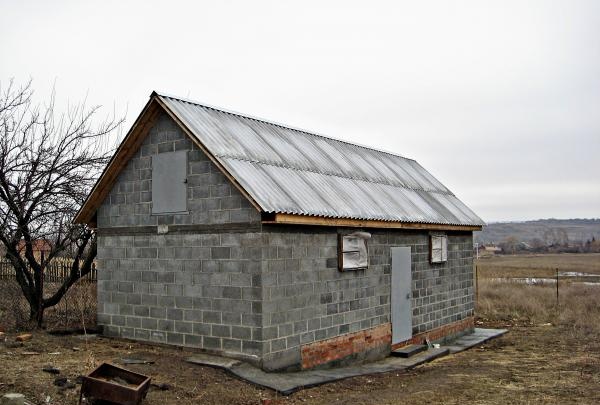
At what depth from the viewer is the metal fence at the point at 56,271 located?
54.5ft

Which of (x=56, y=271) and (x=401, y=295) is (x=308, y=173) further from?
(x=56, y=271)

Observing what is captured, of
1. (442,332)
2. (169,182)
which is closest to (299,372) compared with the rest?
(169,182)

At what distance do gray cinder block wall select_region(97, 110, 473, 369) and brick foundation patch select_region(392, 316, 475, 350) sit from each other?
1598 mm

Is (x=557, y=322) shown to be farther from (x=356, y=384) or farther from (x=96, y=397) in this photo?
(x=96, y=397)

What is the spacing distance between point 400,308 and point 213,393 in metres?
6.34

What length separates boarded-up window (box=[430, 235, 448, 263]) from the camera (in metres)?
15.8

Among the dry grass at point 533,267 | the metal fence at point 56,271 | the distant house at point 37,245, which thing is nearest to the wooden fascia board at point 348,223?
the distant house at point 37,245

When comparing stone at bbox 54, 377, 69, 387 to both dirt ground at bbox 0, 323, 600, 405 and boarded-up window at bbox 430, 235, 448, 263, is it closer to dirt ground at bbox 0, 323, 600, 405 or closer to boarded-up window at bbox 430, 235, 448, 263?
dirt ground at bbox 0, 323, 600, 405

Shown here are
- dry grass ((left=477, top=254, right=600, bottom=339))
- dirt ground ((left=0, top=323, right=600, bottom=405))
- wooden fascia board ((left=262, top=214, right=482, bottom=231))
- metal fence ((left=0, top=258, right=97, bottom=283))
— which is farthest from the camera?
dry grass ((left=477, top=254, right=600, bottom=339))

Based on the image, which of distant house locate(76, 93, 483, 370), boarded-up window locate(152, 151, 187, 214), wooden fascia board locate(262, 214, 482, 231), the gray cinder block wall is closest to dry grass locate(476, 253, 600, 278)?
wooden fascia board locate(262, 214, 482, 231)

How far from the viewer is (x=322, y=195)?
12164 mm

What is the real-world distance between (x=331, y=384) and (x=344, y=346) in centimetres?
179

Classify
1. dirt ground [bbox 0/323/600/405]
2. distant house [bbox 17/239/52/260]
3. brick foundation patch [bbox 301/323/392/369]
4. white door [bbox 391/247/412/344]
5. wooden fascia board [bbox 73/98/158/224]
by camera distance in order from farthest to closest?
distant house [bbox 17/239/52/260] → white door [bbox 391/247/412/344] → wooden fascia board [bbox 73/98/158/224] → brick foundation patch [bbox 301/323/392/369] → dirt ground [bbox 0/323/600/405]

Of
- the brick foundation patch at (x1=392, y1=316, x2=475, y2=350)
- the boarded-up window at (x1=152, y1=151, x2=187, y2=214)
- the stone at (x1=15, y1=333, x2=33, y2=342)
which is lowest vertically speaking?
the brick foundation patch at (x1=392, y1=316, x2=475, y2=350)
